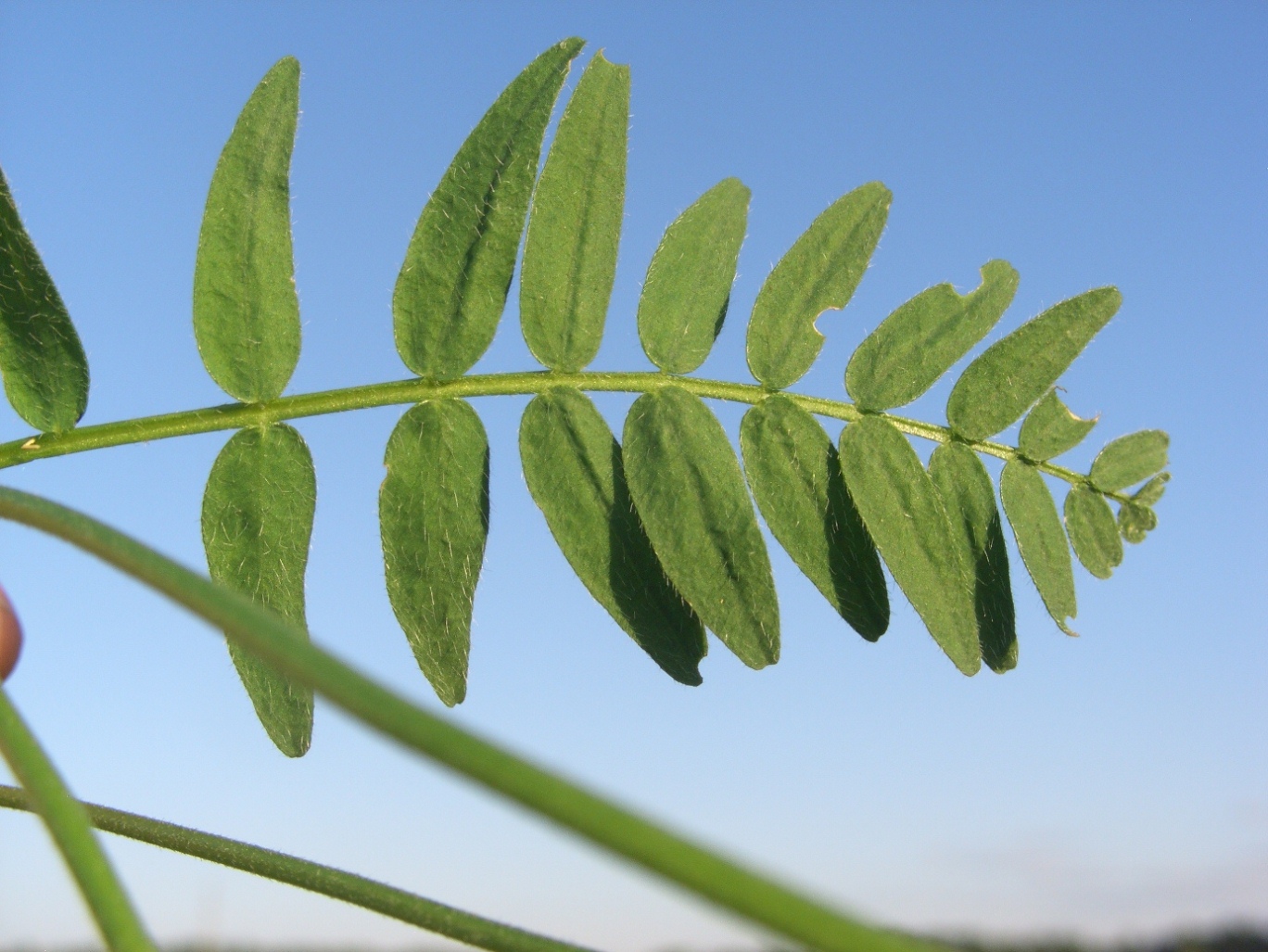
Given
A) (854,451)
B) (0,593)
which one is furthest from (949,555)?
(0,593)

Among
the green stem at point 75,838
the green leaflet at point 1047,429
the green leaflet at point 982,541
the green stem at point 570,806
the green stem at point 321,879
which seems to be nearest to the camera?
the green stem at point 570,806

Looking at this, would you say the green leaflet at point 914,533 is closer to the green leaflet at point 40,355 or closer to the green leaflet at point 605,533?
the green leaflet at point 605,533

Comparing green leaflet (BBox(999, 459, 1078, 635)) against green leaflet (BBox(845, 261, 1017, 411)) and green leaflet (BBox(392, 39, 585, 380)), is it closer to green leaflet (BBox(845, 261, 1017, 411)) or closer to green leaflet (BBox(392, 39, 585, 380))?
green leaflet (BBox(845, 261, 1017, 411))

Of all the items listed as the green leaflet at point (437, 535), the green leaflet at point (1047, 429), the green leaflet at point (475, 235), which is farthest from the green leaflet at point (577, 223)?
the green leaflet at point (1047, 429)

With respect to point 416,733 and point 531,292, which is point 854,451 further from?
point 416,733

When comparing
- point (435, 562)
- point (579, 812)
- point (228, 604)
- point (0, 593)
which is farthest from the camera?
point (0, 593)
